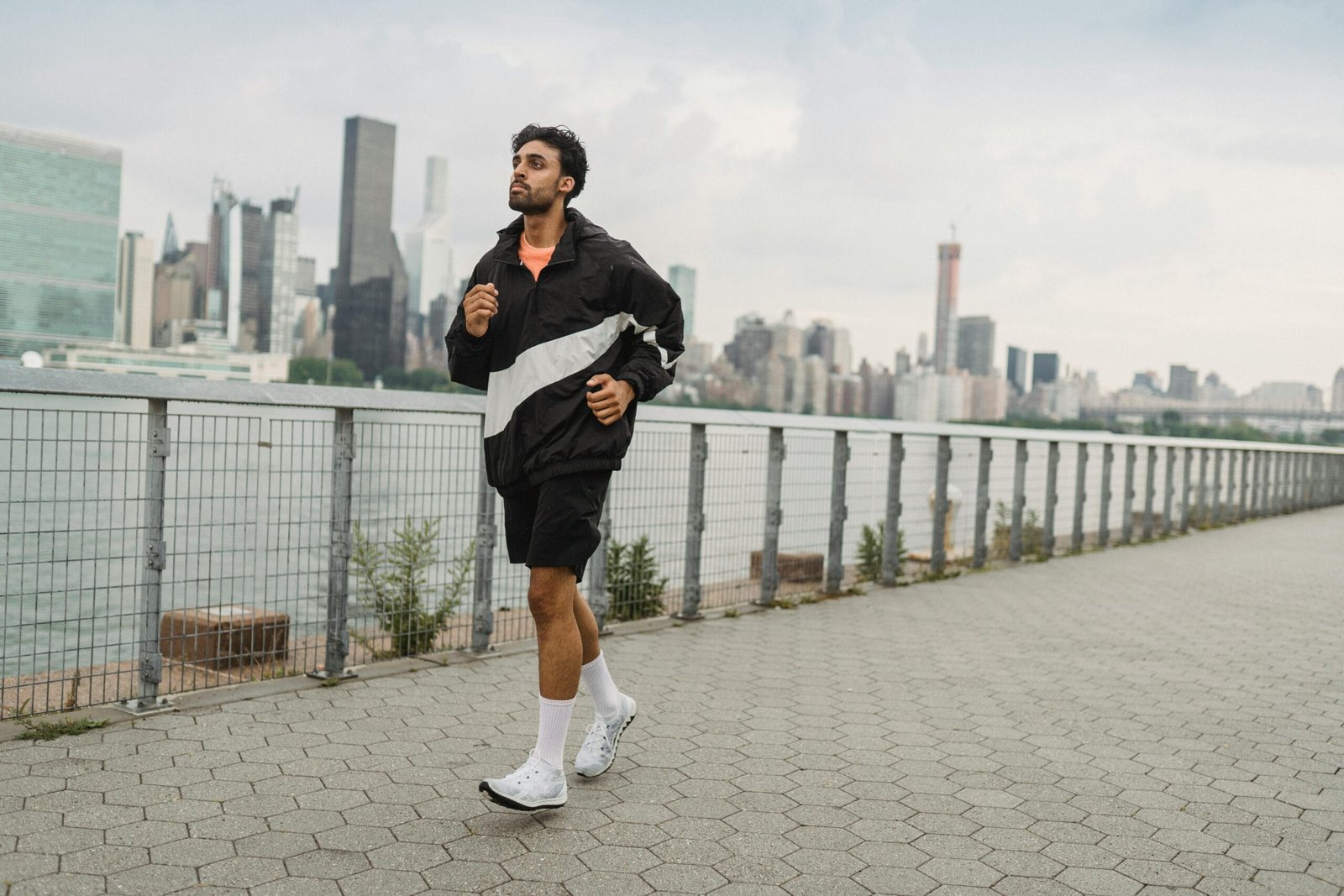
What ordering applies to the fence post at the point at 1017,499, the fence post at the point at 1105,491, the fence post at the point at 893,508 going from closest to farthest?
the fence post at the point at 893,508 < the fence post at the point at 1017,499 < the fence post at the point at 1105,491

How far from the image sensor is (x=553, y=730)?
3613mm

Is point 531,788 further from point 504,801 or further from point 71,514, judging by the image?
point 71,514

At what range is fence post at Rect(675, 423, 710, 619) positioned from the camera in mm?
7602

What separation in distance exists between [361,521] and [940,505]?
578 centimetres

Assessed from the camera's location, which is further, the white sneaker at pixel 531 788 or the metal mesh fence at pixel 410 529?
the metal mesh fence at pixel 410 529

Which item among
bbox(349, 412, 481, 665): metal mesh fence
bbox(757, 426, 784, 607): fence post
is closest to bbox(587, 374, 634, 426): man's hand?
bbox(349, 412, 481, 665): metal mesh fence

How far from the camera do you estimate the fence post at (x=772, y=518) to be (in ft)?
27.2

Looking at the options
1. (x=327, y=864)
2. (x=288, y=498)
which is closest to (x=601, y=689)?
(x=327, y=864)

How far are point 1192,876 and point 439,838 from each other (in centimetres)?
209

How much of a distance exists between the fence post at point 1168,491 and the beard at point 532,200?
14.2 meters

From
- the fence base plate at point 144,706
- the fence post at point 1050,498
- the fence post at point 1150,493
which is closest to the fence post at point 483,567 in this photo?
the fence base plate at point 144,706

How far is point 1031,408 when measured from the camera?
50.5 meters

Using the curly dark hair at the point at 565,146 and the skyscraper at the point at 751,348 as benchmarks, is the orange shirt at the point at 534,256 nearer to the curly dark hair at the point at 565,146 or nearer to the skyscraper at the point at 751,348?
the curly dark hair at the point at 565,146

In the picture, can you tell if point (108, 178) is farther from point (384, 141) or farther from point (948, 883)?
point (948, 883)
